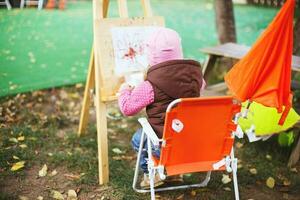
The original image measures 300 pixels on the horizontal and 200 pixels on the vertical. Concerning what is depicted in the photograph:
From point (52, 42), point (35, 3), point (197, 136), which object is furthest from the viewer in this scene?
point (52, 42)

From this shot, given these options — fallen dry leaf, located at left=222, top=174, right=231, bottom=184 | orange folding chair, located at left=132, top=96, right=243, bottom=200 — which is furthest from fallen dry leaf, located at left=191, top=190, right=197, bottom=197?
orange folding chair, located at left=132, top=96, right=243, bottom=200

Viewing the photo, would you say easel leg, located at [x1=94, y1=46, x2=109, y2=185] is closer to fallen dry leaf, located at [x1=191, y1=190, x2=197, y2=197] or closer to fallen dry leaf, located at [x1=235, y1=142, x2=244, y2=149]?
fallen dry leaf, located at [x1=191, y1=190, x2=197, y2=197]

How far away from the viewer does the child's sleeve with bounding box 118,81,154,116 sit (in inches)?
107

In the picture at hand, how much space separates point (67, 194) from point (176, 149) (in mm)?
1098

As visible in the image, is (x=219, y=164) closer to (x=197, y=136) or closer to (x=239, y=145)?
(x=197, y=136)

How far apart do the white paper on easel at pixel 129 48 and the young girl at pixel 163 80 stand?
20.3 inches

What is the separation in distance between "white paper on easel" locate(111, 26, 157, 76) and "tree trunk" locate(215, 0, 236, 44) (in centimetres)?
239

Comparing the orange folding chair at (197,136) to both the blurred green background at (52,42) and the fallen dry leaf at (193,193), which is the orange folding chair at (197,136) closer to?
the fallen dry leaf at (193,193)

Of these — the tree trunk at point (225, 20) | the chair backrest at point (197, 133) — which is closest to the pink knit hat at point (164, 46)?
the chair backrest at point (197, 133)

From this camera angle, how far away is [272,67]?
2527 millimetres

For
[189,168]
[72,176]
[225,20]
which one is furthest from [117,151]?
[225,20]

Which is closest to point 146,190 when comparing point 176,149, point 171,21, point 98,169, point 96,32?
point 98,169

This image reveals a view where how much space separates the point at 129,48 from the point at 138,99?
72 centimetres

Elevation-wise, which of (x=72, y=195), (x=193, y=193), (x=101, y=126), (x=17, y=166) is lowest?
(x=193, y=193)
